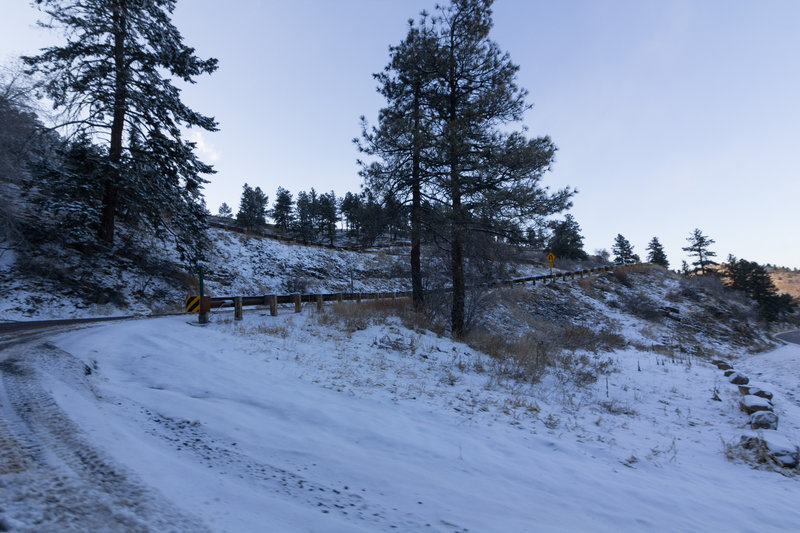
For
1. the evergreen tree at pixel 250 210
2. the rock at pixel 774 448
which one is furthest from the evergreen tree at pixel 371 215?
the evergreen tree at pixel 250 210

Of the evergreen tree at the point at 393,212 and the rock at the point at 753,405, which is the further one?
the evergreen tree at the point at 393,212

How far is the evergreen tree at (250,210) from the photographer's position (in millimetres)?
54316

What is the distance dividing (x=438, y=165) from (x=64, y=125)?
1615 cm

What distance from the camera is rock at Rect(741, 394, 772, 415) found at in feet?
22.8

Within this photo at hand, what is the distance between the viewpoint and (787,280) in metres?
102

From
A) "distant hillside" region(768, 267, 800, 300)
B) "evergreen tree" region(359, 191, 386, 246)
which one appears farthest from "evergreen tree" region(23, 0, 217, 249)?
"distant hillside" region(768, 267, 800, 300)

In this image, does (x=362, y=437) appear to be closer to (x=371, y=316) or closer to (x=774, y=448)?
(x=774, y=448)

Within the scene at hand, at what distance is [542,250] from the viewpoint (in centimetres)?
1260

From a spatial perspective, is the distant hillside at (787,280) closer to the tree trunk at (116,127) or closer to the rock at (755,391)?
the rock at (755,391)

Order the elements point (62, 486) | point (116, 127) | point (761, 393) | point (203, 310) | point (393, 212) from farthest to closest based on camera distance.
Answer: point (116, 127)
point (393, 212)
point (203, 310)
point (761, 393)
point (62, 486)

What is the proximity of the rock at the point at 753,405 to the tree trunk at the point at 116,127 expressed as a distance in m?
Answer: 22.0

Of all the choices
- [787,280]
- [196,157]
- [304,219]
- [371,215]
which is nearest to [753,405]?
[371,215]

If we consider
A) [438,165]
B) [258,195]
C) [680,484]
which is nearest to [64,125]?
[438,165]

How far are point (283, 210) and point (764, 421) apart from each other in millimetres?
69263
